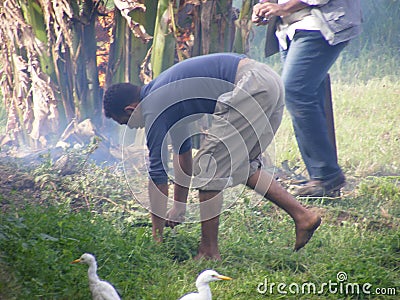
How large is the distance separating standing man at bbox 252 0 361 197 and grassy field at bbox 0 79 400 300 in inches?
3.9

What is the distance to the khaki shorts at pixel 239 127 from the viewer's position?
5.34 m

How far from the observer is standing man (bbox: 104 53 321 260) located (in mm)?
5320

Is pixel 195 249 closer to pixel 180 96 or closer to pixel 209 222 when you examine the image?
pixel 209 222

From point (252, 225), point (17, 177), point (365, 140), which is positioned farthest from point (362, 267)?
point (17, 177)

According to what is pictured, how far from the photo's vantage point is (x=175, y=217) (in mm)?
5648

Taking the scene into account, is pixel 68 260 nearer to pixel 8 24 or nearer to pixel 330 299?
pixel 330 299

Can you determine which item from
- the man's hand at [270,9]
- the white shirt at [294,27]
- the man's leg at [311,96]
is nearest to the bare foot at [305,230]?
the man's leg at [311,96]

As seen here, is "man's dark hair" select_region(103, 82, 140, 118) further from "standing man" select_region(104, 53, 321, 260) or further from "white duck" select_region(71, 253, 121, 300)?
"white duck" select_region(71, 253, 121, 300)

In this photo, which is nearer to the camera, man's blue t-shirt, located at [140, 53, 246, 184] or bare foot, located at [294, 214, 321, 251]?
man's blue t-shirt, located at [140, 53, 246, 184]

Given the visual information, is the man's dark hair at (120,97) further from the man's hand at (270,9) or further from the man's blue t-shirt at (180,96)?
the man's hand at (270,9)

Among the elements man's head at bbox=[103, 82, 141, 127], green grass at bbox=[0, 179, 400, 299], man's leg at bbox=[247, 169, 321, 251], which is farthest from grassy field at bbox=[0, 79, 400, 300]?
man's head at bbox=[103, 82, 141, 127]

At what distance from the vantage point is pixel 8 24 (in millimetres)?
6270

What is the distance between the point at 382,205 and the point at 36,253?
8.61 ft

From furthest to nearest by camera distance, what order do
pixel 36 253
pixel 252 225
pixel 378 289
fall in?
pixel 252 225 → pixel 378 289 → pixel 36 253
